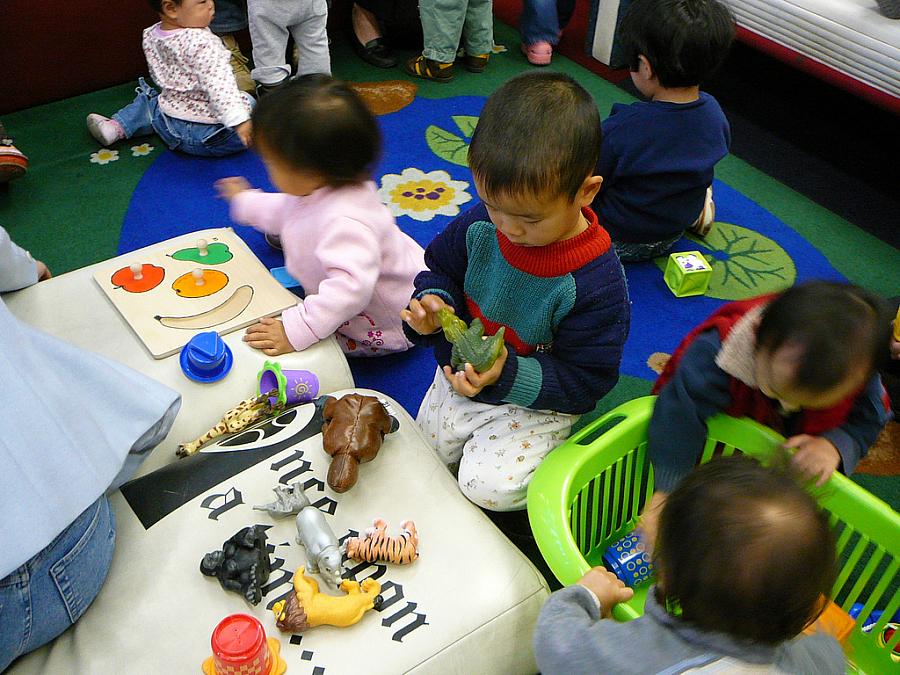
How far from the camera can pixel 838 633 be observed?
1.04 metres

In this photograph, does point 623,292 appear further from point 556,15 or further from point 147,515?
point 556,15

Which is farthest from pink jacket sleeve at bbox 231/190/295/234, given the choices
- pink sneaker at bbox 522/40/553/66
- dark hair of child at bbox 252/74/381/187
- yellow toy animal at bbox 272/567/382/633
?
pink sneaker at bbox 522/40/553/66

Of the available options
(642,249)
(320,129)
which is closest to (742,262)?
(642,249)

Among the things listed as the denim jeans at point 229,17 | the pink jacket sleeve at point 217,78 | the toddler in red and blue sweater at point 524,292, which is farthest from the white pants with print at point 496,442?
the denim jeans at point 229,17

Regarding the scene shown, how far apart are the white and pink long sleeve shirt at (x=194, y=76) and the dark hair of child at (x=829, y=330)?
5.19 feet

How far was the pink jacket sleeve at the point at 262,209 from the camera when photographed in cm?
150

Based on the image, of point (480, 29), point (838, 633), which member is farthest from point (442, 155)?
point (838, 633)

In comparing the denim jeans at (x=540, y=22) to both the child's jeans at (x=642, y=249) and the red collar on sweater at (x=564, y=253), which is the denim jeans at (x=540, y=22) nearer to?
the child's jeans at (x=642, y=249)

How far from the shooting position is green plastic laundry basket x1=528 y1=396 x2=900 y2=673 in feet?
3.21

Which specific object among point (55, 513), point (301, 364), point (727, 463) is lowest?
point (301, 364)

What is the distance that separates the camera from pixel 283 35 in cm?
221

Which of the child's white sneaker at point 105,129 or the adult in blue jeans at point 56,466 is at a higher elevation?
the adult in blue jeans at point 56,466

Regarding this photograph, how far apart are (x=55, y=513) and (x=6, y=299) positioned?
2.12ft

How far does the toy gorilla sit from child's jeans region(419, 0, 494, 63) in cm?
Answer: 188
